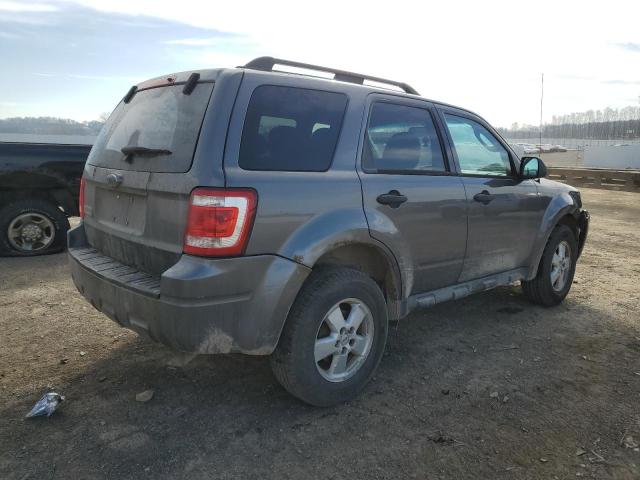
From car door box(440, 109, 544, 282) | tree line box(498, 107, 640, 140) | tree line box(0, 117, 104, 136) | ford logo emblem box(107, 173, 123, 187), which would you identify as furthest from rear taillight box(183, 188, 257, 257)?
tree line box(498, 107, 640, 140)

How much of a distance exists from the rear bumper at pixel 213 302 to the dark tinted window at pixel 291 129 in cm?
53

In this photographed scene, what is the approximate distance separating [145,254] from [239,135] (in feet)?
2.72

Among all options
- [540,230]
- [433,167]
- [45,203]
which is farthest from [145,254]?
[45,203]

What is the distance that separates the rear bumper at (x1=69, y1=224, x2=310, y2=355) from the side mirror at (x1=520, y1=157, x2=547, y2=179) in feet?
8.15

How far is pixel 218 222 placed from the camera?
240 cm

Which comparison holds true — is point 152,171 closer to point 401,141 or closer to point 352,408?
point 401,141

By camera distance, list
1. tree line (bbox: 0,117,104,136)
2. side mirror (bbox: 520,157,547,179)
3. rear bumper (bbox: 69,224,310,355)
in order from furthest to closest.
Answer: tree line (bbox: 0,117,104,136), side mirror (bbox: 520,157,547,179), rear bumper (bbox: 69,224,310,355)

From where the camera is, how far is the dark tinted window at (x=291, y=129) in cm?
260

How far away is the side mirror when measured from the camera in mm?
4242

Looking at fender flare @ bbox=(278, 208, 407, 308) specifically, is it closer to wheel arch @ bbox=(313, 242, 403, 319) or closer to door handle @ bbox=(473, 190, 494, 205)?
wheel arch @ bbox=(313, 242, 403, 319)

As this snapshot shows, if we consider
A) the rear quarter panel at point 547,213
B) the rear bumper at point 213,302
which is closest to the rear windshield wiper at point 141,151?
the rear bumper at point 213,302

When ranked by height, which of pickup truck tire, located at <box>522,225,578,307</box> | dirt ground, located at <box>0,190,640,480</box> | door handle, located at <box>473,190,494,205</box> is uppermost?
door handle, located at <box>473,190,494,205</box>

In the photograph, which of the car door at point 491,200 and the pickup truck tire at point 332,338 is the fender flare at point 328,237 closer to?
the pickup truck tire at point 332,338

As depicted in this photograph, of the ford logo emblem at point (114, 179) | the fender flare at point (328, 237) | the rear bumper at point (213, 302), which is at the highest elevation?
the ford logo emblem at point (114, 179)
